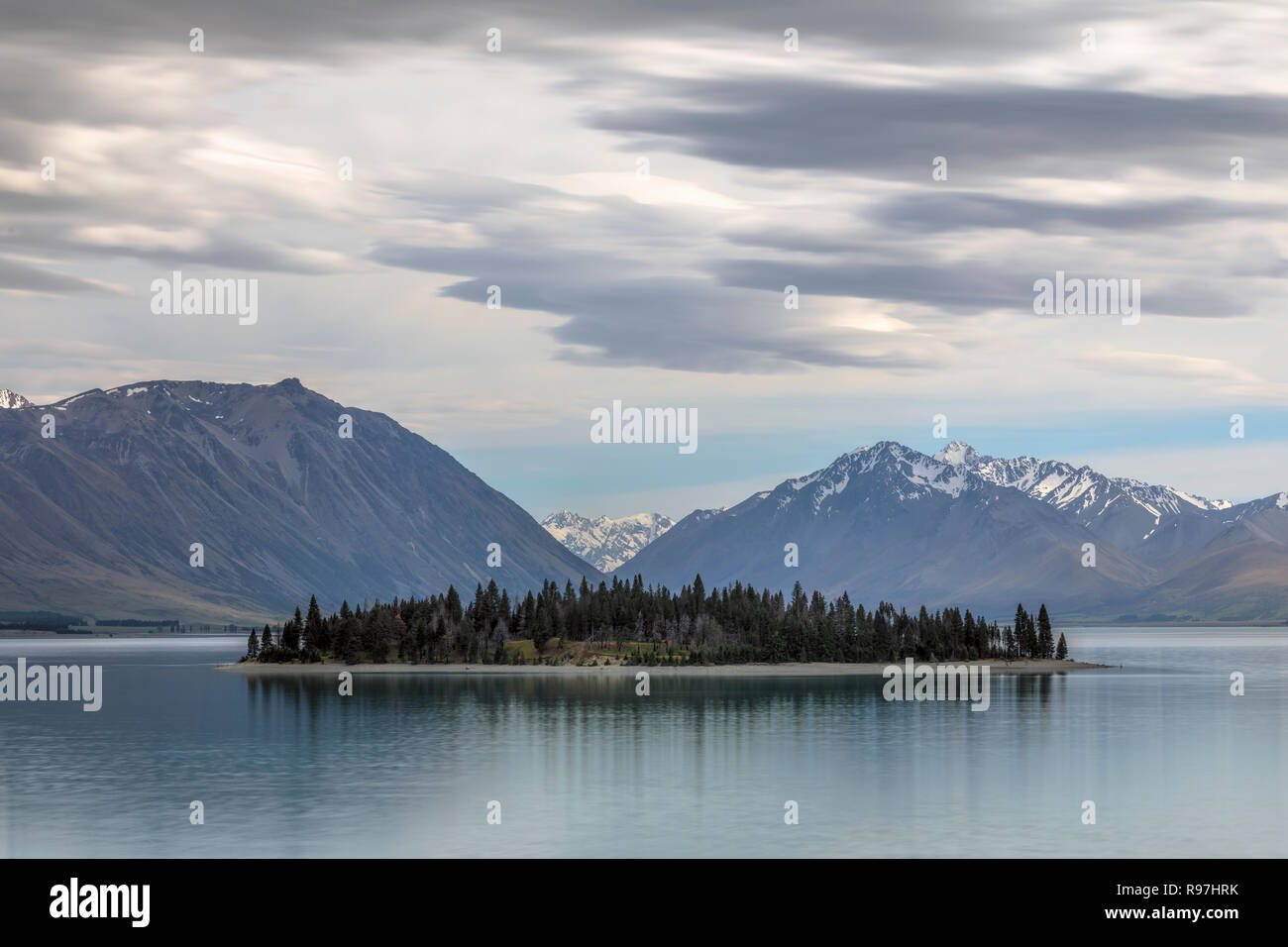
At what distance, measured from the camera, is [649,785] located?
371 feet

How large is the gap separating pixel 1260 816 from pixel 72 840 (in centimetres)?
7496

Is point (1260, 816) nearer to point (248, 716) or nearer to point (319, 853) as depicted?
point (319, 853)

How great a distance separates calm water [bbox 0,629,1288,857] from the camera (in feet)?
283

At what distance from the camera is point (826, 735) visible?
156 m

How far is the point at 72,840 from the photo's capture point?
Result: 8700cm

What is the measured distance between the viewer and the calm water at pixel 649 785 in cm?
8625
